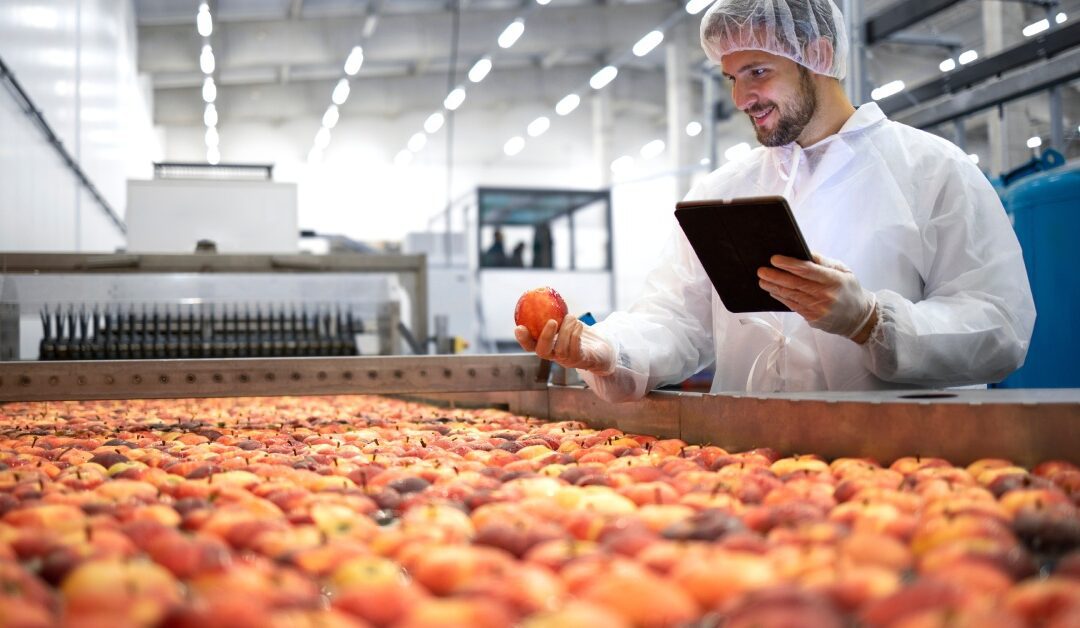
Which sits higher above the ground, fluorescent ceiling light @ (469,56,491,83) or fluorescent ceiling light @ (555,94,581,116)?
fluorescent ceiling light @ (555,94,581,116)

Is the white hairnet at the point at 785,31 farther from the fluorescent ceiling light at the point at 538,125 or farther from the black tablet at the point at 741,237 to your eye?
the fluorescent ceiling light at the point at 538,125

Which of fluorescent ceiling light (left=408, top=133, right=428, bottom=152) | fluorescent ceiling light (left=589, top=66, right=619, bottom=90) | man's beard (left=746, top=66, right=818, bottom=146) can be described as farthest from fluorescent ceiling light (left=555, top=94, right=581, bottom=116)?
man's beard (left=746, top=66, right=818, bottom=146)

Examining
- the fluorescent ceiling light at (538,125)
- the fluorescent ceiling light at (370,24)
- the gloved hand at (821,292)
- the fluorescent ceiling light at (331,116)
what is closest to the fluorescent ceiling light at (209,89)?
the fluorescent ceiling light at (331,116)

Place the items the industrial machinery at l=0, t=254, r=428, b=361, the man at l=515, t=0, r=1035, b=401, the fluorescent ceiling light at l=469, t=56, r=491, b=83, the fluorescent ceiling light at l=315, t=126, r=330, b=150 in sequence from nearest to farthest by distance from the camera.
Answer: the man at l=515, t=0, r=1035, b=401
the industrial machinery at l=0, t=254, r=428, b=361
the fluorescent ceiling light at l=469, t=56, r=491, b=83
the fluorescent ceiling light at l=315, t=126, r=330, b=150

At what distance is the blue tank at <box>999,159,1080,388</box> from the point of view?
3900mm

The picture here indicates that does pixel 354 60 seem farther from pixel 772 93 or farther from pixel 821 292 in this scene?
pixel 821 292

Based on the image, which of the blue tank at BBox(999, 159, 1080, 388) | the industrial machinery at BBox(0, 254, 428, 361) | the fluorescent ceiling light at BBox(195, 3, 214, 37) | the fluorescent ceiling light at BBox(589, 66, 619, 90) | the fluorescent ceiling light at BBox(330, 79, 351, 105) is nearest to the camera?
the blue tank at BBox(999, 159, 1080, 388)

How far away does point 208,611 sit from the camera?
0.84m

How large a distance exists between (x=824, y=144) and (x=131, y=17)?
15.3 m

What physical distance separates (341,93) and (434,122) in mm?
3233

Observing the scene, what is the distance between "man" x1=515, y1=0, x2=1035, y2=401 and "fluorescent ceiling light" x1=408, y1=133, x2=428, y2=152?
2247 centimetres

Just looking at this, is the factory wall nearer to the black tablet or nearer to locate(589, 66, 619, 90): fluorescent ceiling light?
the black tablet

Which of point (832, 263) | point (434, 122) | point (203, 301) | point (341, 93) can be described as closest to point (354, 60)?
point (341, 93)

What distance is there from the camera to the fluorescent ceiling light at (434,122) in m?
23.6
